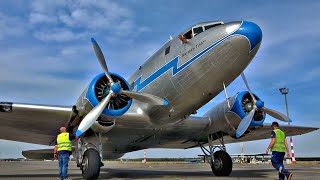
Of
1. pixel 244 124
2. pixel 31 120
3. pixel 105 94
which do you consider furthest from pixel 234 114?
pixel 31 120

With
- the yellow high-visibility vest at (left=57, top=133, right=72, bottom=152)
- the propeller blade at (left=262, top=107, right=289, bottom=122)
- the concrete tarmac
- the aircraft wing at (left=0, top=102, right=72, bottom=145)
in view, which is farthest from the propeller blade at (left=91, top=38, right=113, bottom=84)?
the propeller blade at (left=262, top=107, right=289, bottom=122)

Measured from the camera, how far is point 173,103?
13.6 m

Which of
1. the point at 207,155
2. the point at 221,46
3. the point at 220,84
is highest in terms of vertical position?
the point at 221,46

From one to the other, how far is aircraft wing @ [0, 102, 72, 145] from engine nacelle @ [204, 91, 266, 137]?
7.08 m

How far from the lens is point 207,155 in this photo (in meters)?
16.8

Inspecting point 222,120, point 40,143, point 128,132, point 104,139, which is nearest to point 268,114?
point 222,120

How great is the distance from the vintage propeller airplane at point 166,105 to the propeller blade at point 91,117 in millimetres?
34

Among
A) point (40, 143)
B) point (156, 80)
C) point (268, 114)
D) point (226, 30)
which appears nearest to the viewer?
point (226, 30)

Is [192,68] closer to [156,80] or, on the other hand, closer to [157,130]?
[156,80]

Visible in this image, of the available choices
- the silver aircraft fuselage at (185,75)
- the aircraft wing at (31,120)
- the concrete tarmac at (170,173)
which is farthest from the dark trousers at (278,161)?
the aircraft wing at (31,120)

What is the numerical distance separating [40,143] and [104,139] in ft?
15.6

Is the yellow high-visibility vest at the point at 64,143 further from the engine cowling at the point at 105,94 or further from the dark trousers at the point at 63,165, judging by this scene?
the engine cowling at the point at 105,94

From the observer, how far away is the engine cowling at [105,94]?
1227 centimetres

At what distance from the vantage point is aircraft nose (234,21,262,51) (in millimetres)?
11113
